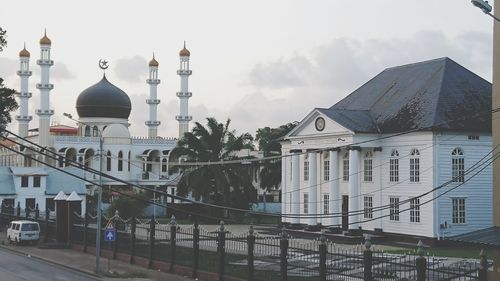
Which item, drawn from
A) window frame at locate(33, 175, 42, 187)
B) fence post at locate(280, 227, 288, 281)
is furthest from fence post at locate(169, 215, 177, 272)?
window frame at locate(33, 175, 42, 187)

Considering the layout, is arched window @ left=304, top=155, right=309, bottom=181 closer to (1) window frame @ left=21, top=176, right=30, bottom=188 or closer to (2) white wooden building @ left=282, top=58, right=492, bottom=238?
(2) white wooden building @ left=282, top=58, right=492, bottom=238

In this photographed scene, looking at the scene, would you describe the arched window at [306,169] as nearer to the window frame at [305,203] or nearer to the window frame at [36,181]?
the window frame at [305,203]

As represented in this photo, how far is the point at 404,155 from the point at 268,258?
68.4 ft

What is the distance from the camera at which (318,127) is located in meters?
49.0

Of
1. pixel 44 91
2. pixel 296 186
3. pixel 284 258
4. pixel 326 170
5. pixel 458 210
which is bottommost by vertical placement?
pixel 284 258

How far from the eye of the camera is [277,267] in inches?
1011

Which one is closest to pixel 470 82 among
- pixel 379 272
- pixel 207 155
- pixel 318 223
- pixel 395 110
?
pixel 395 110

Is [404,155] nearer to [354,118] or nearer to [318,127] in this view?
[354,118]

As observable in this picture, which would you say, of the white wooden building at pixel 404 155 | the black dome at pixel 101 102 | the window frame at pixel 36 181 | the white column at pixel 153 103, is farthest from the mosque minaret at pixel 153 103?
the white wooden building at pixel 404 155

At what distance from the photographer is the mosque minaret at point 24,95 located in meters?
87.8

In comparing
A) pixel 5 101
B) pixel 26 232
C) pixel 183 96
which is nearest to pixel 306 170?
pixel 26 232

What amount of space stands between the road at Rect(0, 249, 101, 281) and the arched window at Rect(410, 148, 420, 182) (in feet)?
72.0

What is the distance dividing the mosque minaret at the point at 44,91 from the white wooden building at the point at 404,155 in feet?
127

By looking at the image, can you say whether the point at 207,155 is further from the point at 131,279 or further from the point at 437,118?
the point at 131,279
